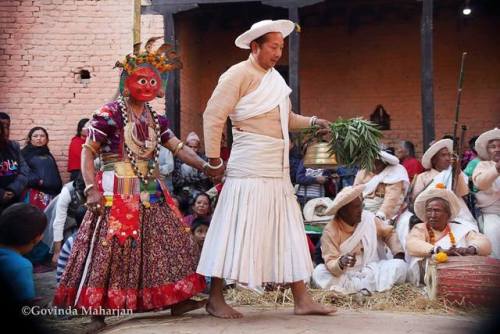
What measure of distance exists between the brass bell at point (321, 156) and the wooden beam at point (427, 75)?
4.85 meters

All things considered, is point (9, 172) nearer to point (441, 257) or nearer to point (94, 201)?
point (94, 201)

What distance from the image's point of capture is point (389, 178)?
7910 mm

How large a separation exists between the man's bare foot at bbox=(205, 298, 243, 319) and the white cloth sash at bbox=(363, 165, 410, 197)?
360cm

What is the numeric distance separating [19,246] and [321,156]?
253cm

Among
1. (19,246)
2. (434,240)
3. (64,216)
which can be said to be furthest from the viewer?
(64,216)

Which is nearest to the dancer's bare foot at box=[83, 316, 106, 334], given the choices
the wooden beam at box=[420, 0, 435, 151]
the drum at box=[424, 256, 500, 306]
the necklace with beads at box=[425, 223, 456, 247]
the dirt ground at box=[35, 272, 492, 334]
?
the dirt ground at box=[35, 272, 492, 334]

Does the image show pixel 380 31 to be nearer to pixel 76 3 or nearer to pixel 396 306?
pixel 76 3

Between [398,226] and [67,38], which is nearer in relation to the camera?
[398,226]

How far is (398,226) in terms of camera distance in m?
7.60

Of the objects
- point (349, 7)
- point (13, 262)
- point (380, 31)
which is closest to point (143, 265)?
point (13, 262)

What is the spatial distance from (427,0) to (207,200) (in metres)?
4.91

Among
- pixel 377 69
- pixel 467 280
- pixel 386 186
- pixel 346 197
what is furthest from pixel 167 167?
pixel 377 69

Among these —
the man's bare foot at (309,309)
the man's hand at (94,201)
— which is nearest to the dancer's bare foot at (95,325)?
the man's hand at (94,201)

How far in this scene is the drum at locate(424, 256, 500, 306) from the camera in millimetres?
5645
